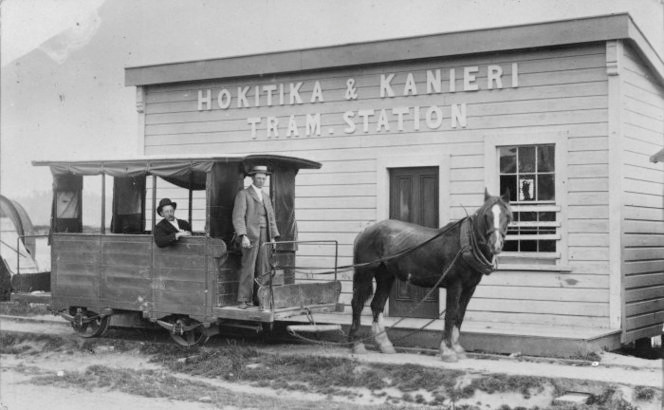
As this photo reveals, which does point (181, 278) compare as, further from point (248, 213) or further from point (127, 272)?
point (248, 213)

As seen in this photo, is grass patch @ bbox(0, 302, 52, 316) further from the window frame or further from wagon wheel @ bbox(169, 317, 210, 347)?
the window frame

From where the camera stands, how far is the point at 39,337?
11.4 metres

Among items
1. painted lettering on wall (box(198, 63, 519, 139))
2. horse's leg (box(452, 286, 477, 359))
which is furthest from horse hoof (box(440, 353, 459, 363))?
painted lettering on wall (box(198, 63, 519, 139))

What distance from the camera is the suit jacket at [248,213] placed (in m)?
9.47

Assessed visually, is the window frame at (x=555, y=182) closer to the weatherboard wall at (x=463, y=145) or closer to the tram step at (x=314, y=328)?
the weatherboard wall at (x=463, y=145)

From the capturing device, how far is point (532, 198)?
10.6m

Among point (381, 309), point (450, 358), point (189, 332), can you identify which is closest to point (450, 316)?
point (450, 358)

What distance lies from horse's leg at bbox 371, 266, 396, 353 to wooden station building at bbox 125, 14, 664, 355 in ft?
2.90

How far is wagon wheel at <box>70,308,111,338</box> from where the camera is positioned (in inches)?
435

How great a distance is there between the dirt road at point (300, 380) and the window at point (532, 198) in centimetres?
204

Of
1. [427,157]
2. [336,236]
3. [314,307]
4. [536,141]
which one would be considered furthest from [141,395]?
[536,141]

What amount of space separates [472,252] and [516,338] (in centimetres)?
164

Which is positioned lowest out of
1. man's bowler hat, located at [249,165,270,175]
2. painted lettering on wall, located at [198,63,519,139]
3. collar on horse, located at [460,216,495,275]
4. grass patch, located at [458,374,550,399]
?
grass patch, located at [458,374,550,399]

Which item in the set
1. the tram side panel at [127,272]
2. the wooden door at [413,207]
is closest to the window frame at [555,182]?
the wooden door at [413,207]
